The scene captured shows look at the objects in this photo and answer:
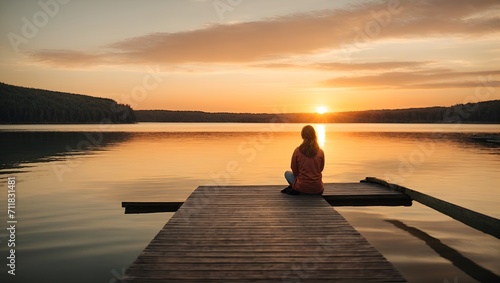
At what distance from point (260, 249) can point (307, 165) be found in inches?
193

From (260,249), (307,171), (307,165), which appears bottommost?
(260,249)

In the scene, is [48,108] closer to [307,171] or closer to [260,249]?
[307,171]

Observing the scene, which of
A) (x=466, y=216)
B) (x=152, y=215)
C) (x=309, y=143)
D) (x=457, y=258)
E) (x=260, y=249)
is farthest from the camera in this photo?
(x=152, y=215)

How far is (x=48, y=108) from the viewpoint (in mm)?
175875

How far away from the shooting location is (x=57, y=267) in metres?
8.90

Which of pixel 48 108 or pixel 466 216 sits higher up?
pixel 48 108

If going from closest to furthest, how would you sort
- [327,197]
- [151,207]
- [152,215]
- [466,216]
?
[466,216]
[327,197]
[151,207]
[152,215]

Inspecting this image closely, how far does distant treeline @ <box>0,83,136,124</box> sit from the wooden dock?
182110 mm

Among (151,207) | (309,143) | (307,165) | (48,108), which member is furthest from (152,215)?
(48,108)

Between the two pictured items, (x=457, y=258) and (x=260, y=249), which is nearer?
(x=260, y=249)

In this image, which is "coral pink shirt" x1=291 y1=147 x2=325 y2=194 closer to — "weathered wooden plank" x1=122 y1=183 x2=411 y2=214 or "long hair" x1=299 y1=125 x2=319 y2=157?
"long hair" x1=299 y1=125 x2=319 y2=157

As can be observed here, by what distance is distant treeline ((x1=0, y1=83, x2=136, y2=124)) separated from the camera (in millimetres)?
167875

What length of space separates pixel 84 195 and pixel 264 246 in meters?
13.8

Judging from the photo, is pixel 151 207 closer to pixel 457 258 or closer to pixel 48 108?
pixel 457 258
